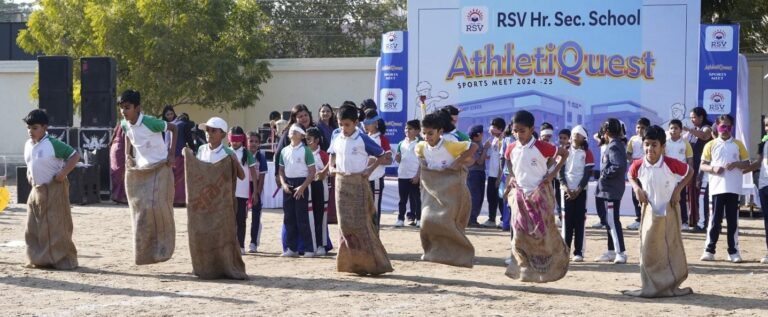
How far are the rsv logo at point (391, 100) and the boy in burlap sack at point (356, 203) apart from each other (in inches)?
357

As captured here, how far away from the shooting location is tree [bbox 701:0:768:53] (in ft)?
88.6

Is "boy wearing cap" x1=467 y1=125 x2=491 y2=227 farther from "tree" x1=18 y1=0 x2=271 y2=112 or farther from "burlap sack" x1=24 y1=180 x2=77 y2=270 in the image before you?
"tree" x1=18 y1=0 x2=271 y2=112

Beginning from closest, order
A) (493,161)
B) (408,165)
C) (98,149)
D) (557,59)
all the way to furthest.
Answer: (408,165) < (493,161) < (557,59) < (98,149)

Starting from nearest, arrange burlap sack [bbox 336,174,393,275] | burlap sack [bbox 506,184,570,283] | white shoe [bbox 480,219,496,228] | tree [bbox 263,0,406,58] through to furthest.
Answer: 1. burlap sack [bbox 506,184,570,283]
2. burlap sack [bbox 336,174,393,275]
3. white shoe [bbox 480,219,496,228]
4. tree [bbox 263,0,406,58]

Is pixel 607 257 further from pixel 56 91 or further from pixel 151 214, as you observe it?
pixel 56 91

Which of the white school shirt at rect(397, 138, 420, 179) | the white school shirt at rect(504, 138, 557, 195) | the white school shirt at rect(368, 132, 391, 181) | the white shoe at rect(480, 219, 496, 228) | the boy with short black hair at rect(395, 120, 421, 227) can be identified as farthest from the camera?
the white shoe at rect(480, 219, 496, 228)

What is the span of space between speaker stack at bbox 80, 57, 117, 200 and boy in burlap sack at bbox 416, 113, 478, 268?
11703mm

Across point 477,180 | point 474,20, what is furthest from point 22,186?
point 477,180

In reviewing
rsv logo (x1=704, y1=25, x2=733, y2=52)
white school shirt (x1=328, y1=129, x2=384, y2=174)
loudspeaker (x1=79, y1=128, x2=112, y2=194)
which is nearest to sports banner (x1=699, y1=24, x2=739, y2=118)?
rsv logo (x1=704, y1=25, x2=733, y2=52)

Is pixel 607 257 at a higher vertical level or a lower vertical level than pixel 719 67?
lower

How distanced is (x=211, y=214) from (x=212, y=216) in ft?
0.07

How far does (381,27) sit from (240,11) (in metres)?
18.3

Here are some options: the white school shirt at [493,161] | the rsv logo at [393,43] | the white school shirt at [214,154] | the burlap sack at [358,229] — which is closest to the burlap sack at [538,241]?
the burlap sack at [358,229]

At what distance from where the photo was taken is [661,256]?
986cm
